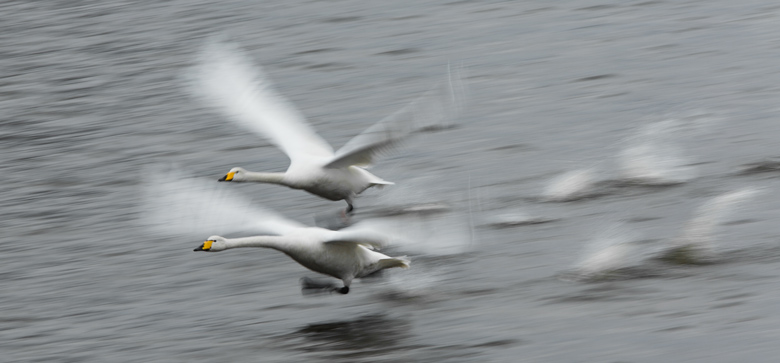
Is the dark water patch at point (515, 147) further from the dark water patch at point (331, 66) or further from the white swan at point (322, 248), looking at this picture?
the dark water patch at point (331, 66)

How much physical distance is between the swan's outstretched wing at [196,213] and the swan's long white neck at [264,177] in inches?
17.6

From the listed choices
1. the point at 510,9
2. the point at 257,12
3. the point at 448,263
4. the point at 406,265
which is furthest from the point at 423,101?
the point at 257,12

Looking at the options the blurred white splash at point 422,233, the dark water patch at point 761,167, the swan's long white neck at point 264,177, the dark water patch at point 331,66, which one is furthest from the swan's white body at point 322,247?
the dark water patch at point 331,66

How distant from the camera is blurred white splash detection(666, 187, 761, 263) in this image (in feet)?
37.0

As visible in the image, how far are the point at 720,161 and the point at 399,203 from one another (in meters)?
3.43

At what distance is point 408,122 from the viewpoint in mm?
9953

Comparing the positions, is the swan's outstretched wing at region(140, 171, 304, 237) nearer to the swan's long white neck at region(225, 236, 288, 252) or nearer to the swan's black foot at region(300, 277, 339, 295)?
the swan's long white neck at region(225, 236, 288, 252)

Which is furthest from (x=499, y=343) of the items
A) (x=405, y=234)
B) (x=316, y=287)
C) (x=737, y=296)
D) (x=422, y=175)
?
(x=422, y=175)

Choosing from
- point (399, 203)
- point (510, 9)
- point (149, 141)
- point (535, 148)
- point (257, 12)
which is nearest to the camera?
point (399, 203)

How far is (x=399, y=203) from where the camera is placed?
13.8 metres

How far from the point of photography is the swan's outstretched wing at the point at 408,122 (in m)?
9.45

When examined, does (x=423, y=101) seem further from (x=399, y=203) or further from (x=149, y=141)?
(x=149, y=141)

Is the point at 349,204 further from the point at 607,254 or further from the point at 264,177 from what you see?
the point at 607,254

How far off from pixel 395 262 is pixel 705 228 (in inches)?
122
